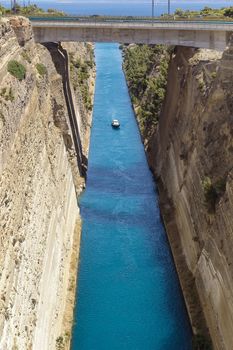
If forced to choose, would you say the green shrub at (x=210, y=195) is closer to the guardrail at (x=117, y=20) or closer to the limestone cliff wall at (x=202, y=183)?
the limestone cliff wall at (x=202, y=183)

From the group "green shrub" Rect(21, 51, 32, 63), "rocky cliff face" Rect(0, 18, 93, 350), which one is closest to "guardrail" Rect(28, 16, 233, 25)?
"rocky cliff face" Rect(0, 18, 93, 350)

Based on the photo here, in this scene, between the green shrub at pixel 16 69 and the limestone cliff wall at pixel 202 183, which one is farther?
the green shrub at pixel 16 69

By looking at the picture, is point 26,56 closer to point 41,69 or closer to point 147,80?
point 41,69

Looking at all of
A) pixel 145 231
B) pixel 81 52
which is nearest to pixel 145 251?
pixel 145 231

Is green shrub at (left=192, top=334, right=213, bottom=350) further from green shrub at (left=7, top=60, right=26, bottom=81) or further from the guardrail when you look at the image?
the guardrail

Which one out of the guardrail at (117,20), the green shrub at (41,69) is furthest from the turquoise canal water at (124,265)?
the guardrail at (117,20)

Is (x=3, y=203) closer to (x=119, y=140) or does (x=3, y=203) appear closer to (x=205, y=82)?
(x=205, y=82)

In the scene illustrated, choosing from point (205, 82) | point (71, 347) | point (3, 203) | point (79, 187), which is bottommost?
point (71, 347)
